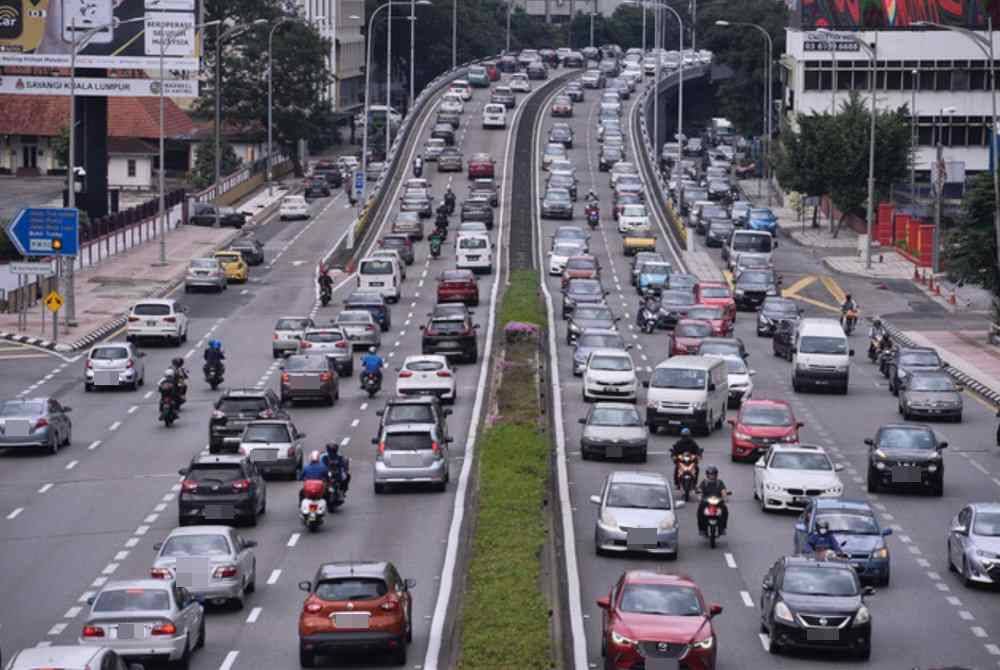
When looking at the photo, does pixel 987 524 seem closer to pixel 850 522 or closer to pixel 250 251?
pixel 850 522

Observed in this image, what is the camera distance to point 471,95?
6540 inches

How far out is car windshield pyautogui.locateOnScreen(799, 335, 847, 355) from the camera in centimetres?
5956

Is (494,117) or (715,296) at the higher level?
(494,117)

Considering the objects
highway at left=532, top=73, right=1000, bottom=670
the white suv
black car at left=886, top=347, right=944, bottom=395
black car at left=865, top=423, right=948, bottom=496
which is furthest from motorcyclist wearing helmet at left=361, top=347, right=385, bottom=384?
black car at left=865, top=423, right=948, bottom=496

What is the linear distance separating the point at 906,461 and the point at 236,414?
14.3 metres

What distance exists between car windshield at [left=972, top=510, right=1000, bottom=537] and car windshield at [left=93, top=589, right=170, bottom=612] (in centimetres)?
1365

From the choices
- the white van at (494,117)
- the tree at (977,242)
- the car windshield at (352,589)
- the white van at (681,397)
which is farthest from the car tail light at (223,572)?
the white van at (494,117)

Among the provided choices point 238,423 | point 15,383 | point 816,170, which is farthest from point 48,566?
point 816,170

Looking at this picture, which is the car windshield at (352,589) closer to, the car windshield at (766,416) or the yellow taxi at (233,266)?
the car windshield at (766,416)

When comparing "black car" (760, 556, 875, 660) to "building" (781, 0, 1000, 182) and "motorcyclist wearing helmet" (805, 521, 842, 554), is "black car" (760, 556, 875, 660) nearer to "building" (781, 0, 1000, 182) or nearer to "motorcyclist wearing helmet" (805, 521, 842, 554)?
"motorcyclist wearing helmet" (805, 521, 842, 554)

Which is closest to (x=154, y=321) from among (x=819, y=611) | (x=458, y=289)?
(x=458, y=289)

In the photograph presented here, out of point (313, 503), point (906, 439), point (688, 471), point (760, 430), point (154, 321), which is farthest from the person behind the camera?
point (154, 321)

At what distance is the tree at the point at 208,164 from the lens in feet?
445

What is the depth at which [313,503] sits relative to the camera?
1545 inches
